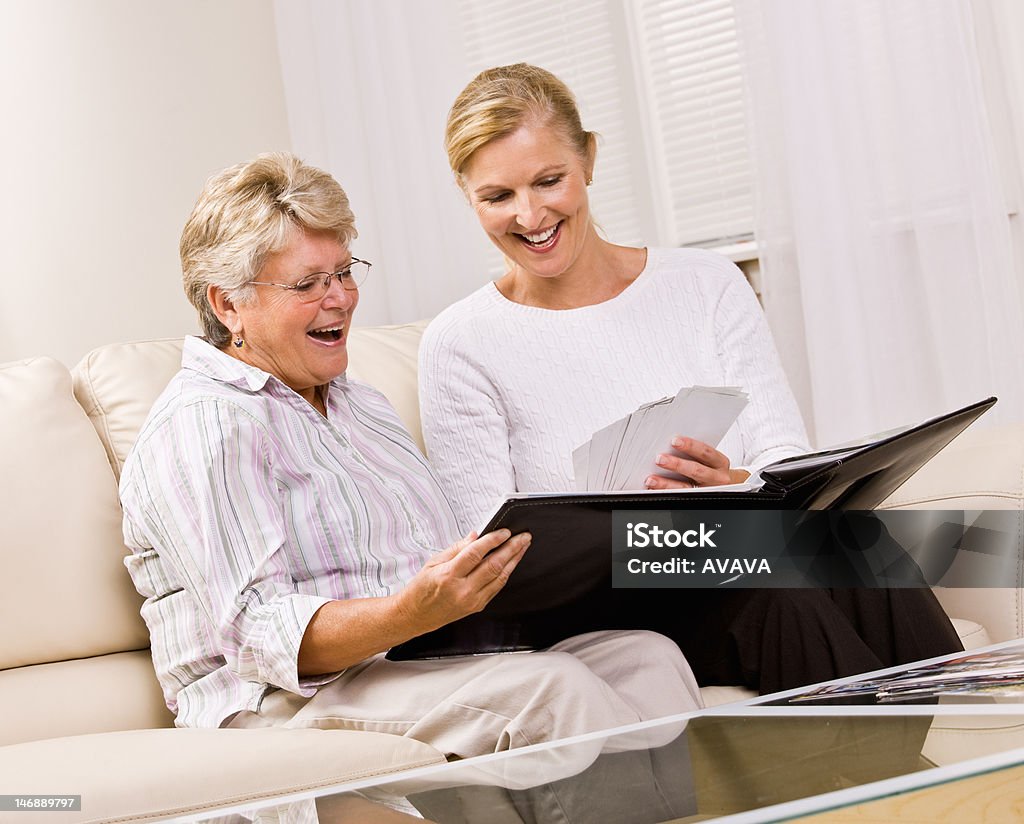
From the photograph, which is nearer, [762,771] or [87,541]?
[762,771]

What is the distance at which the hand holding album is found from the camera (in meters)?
1.28

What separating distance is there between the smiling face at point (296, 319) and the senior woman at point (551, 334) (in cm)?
30

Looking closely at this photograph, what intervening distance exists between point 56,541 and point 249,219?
484mm

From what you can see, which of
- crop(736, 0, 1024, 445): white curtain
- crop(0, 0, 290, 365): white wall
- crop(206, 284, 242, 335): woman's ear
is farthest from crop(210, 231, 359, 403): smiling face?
crop(0, 0, 290, 365): white wall

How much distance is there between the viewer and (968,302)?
7.25 feet

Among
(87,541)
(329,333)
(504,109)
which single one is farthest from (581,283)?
(87,541)

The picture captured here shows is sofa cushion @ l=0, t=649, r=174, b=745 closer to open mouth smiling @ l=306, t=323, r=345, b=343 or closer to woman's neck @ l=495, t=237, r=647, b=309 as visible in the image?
open mouth smiling @ l=306, t=323, r=345, b=343

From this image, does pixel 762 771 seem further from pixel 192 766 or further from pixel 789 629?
pixel 789 629

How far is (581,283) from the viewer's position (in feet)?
6.24

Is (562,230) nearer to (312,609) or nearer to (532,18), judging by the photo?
(312,609)

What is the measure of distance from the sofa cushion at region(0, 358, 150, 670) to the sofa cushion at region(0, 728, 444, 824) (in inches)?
13.6

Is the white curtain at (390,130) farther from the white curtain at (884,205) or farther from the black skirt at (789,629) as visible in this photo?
the black skirt at (789,629)

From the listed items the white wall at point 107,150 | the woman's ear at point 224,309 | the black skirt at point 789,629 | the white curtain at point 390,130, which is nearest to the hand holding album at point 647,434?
the black skirt at point 789,629

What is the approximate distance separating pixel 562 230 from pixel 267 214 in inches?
20.5
